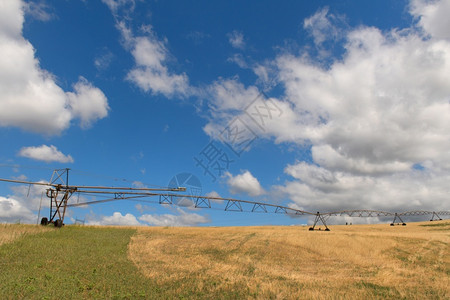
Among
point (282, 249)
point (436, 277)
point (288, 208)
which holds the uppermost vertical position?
point (288, 208)

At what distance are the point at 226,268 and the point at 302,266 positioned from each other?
7.81 m

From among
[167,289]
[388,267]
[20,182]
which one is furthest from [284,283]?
[20,182]

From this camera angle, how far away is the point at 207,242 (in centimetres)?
3853

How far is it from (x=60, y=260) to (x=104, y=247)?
24.3 feet

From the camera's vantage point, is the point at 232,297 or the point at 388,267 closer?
the point at 232,297

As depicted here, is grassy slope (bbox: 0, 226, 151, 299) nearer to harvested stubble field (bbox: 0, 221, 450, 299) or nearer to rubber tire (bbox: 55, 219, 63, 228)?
harvested stubble field (bbox: 0, 221, 450, 299)

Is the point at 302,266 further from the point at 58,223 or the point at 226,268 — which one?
the point at 58,223

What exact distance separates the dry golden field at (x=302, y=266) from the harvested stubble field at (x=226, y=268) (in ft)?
0.22

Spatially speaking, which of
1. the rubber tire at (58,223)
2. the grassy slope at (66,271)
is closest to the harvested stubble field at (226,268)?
the grassy slope at (66,271)

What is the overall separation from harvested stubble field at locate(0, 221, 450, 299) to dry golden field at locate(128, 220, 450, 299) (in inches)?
2.6

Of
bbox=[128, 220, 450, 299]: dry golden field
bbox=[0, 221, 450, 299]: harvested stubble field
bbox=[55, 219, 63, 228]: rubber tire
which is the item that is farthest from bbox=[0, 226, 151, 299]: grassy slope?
bbox=[55, 219, 63, 228]: rubber tire

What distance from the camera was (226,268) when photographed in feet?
83.8

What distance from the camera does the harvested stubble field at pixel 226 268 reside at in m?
18.3

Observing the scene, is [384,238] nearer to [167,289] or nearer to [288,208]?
[167,289]
